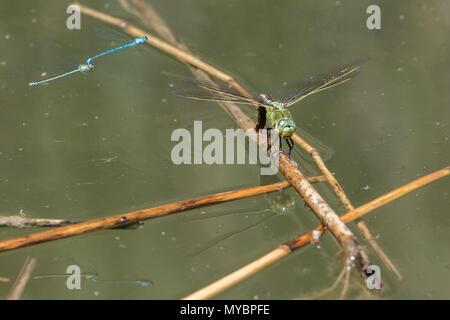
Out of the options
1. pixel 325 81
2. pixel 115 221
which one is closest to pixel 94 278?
pixel 115 221

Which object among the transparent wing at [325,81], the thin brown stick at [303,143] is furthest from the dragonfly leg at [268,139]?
the transparent wing at [325,81]

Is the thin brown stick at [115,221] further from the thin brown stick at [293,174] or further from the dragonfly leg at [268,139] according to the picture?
the dragonfly leg at [268,139]

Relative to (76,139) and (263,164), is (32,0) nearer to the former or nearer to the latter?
(76,139)

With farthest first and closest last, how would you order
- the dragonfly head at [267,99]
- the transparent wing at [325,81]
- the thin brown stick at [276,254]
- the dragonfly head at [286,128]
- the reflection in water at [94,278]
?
the transparent wing at [325,81] → the dragonfly head at [267,99] → the dragonfly head at [286,128] → the reflection in water at [94,278] → the thin brown stick at [276,254]

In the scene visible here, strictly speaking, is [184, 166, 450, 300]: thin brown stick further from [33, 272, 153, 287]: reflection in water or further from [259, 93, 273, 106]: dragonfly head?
[259, 93, 273, 106]: dragonfly head

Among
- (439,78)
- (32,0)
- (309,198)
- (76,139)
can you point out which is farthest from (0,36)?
(439,78)

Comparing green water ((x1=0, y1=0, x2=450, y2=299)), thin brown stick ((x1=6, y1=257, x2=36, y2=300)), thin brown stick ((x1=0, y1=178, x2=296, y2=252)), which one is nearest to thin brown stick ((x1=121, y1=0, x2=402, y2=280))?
green water ((x1=0, y1=0, x2=450, y2=299))

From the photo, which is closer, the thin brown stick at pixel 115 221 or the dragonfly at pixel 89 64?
the thin brown stick at pixel 115 221
